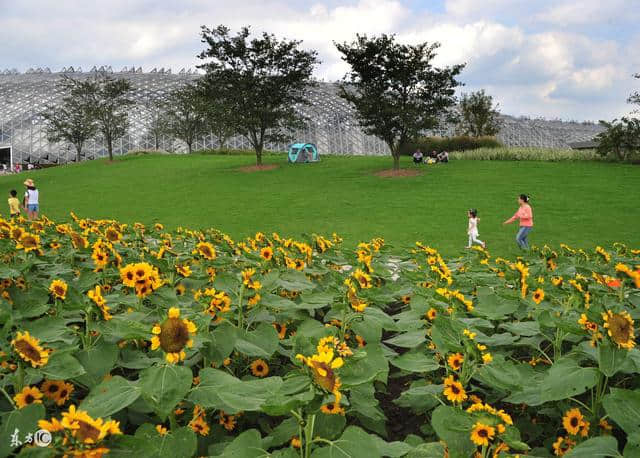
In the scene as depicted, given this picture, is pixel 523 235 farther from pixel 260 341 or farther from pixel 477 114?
pixel 477 114

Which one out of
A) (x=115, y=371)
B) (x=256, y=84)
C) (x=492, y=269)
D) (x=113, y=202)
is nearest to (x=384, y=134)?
(x=256, y=84)

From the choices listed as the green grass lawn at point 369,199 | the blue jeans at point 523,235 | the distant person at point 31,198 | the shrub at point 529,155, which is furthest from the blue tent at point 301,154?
the blue jeans at point 523,235

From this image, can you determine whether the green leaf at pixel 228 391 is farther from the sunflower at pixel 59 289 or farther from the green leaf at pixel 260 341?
the sunflower at pixel 59 289

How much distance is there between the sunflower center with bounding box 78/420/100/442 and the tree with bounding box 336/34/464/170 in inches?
895

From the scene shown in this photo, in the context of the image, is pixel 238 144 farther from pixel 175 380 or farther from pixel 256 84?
pixel 175 380

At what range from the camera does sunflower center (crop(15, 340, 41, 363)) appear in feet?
4.34

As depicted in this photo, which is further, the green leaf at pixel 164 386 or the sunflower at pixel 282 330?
the sunflower at pixel 282 330

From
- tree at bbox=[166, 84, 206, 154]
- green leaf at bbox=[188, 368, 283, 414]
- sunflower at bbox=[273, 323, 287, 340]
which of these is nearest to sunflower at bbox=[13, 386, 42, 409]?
green leaf at bbox=[188, 368, 283, 414]

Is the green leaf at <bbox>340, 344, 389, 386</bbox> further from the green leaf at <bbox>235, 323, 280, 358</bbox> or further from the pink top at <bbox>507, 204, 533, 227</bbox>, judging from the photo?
the pink top at <bbox>507, 204, 533, 227</bbox>

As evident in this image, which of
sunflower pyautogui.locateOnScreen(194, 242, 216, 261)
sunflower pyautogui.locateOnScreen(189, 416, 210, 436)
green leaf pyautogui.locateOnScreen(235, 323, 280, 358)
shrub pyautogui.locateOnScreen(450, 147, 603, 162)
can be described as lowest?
sunflower pyautogui.locateOnScreen(189, 416, 210, 436)

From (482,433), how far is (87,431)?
986 mm

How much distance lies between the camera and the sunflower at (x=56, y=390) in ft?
4.95

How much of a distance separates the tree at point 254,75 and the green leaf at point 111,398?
83.7ft

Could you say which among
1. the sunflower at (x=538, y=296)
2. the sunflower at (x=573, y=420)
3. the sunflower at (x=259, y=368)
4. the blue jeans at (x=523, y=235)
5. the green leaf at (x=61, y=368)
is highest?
the green leaf at (x=61, y=368)
